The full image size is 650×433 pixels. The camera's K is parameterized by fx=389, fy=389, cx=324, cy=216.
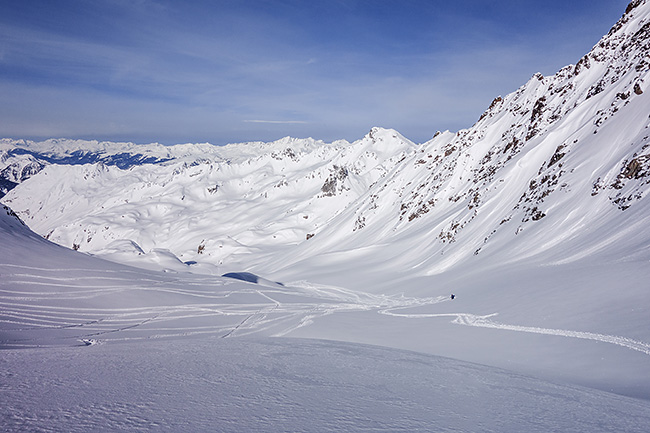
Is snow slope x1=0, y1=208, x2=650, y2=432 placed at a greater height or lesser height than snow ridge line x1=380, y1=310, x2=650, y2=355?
lesser

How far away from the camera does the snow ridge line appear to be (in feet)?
43.9

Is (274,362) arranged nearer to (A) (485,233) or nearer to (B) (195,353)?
(B) (195,353)

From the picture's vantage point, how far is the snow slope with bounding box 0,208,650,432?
729cm

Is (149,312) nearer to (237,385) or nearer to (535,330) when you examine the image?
(237,385)

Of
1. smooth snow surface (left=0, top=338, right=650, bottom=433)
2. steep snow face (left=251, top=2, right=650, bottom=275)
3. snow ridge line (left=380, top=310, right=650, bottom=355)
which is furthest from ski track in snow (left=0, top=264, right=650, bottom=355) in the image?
steep snow face (left=251, top=2, right=650, bottom=275)

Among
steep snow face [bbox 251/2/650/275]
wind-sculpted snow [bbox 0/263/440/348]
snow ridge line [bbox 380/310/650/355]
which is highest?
steep snow face [bbox 251/2/650/275]

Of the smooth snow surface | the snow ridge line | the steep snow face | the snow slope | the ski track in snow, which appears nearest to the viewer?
the smooth snow surface

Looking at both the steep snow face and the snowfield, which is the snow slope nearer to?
the snowfield

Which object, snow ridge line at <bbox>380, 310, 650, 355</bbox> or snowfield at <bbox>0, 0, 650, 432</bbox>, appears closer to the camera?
snowfield at <bbox>0, 0, 650, 432</bbox>

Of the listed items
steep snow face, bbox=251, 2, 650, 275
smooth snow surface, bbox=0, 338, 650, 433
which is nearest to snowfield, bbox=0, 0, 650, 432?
smooth snow surface, bbox=0, 338, 650, 433

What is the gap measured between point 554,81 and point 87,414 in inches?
3538

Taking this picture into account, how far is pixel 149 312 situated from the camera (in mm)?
21594

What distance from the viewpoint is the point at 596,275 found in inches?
856

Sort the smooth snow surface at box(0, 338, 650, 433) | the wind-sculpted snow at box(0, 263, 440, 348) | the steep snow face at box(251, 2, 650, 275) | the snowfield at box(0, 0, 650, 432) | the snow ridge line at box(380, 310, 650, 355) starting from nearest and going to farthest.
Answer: the smooth snow surface at box(0, 338, 650, 433) < the snowfield at box(0, 0, 650, 432) < the snow ridge line at box(380, 310, 650, 355) < the wind-sculpted snow at box(0, 263, 440, 348) < the steep snow face at box(251, 2, 650, 275)
